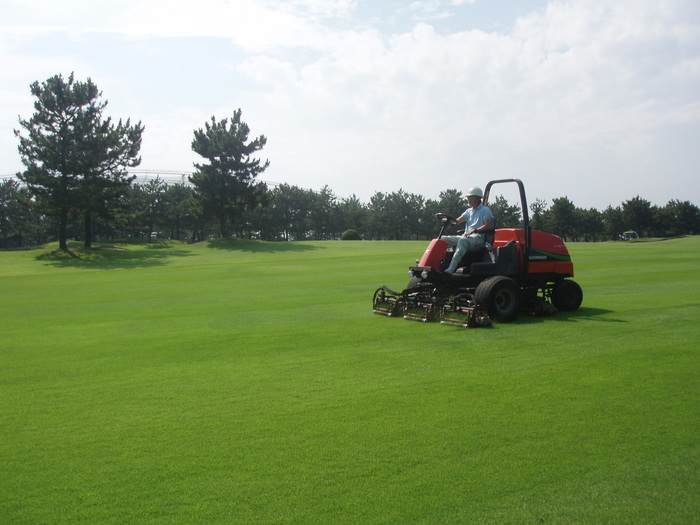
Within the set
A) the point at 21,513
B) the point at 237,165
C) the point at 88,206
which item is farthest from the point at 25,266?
the point at 21,513

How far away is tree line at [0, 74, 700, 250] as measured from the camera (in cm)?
4841

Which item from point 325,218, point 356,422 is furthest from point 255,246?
point 356,422

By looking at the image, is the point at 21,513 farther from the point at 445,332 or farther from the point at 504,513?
the point at 445,332

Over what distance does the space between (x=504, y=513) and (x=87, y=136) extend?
53531 millimetres

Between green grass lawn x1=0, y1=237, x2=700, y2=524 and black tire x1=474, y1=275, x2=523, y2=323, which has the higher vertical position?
black tire x1=474, y1=275, x2=523, y2=323

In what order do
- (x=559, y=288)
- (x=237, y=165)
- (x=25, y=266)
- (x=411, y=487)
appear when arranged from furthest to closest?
1. (x=237, y=165)
2. (x=25, y=266)
3. (x=559, y=288)
4. (x=411, y=487)

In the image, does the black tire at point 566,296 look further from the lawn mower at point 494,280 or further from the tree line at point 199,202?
the tree line at point 199,202

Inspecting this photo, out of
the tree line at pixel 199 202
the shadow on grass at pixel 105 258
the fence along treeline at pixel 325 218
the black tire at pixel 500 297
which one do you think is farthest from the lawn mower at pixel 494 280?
the fence along treeline at pixel 325 218

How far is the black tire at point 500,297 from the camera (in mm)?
10602

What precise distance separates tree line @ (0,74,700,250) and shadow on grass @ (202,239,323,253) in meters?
3.79

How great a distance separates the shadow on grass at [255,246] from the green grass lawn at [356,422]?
45351 mm

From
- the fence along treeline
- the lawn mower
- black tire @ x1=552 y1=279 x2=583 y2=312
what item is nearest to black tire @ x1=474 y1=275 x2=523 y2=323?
the lawn mower

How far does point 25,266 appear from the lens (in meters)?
42.3

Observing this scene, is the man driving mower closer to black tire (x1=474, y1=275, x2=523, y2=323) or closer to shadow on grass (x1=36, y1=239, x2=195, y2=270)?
black tire (x1=474, y1=275, x2=523, y2=323)
